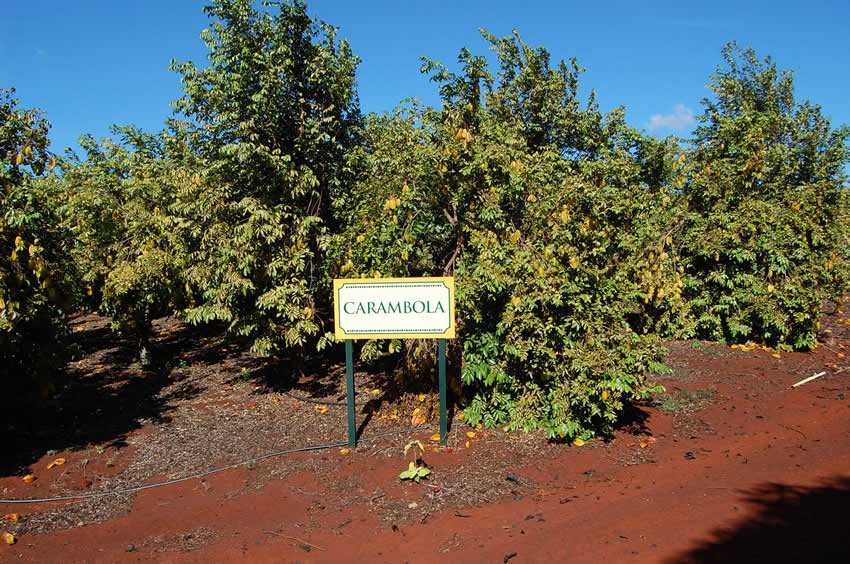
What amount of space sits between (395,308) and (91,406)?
562 cm

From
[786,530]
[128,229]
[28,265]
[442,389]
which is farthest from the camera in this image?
[128,229]

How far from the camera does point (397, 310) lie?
6.51 m

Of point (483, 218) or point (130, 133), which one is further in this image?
point (130, 133)

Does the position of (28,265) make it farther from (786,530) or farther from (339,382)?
(786,530)

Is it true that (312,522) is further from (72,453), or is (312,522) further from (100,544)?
(72,453)

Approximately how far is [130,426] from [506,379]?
529cm

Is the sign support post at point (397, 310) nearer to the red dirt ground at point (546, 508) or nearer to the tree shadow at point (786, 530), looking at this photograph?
the red dirt ground at point (546, 508)

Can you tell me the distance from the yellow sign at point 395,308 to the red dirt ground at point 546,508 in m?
1.43

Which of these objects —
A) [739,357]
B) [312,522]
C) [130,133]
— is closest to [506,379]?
[312,522]

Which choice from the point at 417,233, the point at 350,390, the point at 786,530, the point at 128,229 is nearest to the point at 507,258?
the point at 417,233

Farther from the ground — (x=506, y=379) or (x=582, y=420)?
(x=506, y=379)

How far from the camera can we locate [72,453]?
6883mm

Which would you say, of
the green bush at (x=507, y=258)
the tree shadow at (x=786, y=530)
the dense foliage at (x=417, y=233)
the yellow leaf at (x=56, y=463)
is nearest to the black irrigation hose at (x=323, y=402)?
the dense foliage at (x=417, y=233)

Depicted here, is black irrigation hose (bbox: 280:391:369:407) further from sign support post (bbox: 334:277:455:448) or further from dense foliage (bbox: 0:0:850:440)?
sign support post (bbox: 334:277:455:448)
